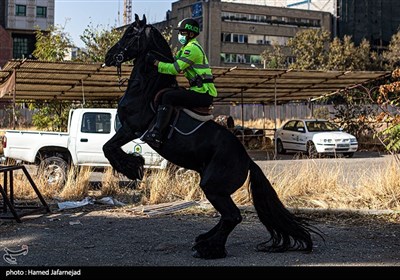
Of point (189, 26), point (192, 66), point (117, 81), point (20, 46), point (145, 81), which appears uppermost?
point (20, 46)

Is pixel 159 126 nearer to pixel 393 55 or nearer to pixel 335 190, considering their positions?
pixel 335 190

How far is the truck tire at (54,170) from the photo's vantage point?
13.5m

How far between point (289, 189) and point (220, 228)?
507cm

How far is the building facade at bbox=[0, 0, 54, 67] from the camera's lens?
74938 millimetres

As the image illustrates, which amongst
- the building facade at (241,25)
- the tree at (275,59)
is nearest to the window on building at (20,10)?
the building facade at (241,25)

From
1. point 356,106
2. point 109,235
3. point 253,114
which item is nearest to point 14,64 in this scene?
point 109,235

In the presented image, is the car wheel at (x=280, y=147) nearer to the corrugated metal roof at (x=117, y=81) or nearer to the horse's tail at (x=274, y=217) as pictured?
the corrugated metal roof at (x=117, y=81)

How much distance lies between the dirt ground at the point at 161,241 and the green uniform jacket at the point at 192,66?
2129 mm

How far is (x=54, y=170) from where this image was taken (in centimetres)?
1518

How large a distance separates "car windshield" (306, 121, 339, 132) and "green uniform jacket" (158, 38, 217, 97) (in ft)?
62.0

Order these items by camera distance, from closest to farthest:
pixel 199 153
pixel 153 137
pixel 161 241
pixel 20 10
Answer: pixel 153 137 → pixel 199 153 → pixel 161 241 → pixel 20 10

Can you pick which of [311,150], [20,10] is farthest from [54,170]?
[20,10]

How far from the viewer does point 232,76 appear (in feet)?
72.0
